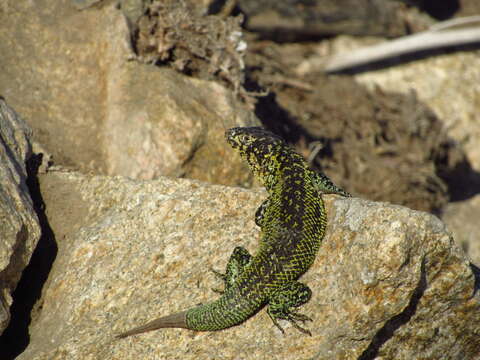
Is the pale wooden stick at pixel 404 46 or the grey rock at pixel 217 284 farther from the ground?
the grey rock at pixel 217 284

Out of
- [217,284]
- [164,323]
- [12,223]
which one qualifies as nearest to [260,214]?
[217,284]

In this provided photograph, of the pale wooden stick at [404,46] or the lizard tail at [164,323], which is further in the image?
the pale wooden stick at [404,46]

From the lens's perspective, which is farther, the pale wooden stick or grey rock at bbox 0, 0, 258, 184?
the pale wooden stick

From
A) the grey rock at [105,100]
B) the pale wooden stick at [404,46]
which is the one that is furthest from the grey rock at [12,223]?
the pale wooden stick at [404,46]

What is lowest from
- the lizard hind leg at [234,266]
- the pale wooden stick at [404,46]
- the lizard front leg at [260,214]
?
the pale wooden stick at [404,46]

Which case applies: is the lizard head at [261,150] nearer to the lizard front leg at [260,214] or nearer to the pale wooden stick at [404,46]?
the lizard front leg at [260,214]

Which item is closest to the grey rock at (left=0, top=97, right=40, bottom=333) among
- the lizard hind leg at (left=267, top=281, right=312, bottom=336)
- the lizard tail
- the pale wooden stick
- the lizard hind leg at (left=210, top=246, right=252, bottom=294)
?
the lizard tail

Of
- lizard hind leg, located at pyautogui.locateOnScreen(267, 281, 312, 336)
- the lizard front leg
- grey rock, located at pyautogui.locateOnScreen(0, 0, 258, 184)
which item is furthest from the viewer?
grey rock, located at pyautogui.locateOnScreen(0, 0, 258, 184)

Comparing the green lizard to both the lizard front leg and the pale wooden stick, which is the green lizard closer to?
the lizard front leg
